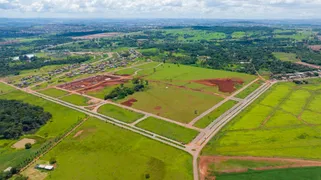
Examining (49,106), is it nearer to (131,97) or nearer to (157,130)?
(131,97)

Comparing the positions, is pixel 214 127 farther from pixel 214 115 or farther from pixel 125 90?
pixel 125 90

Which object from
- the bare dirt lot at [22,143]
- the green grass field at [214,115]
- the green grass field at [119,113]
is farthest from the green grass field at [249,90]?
the bare dirt lot at [22,143]

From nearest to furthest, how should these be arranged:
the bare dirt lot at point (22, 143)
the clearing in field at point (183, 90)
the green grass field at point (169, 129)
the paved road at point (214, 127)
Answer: the paved road at point (214, 127)
the bare dirt lot at point (22, 143)
the green grass field at point (169, 129)
the clearing in field at point (183, 90)

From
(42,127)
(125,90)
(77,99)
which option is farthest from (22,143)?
(125,90)

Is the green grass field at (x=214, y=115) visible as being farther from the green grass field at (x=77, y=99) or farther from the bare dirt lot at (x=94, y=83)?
the bare dirt lot at (x=94, y=83)

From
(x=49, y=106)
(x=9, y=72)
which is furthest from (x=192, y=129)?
(x=9, y=72)

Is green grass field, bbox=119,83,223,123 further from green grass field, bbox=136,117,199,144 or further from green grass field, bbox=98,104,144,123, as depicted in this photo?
green grass field, bbox=98,104,144,123
